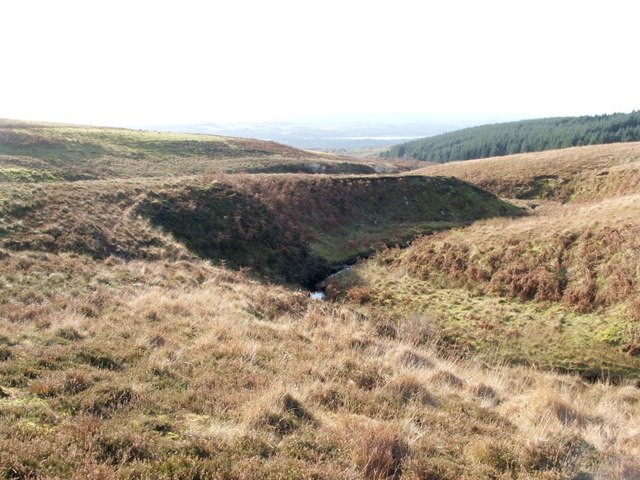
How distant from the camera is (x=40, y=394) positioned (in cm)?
709

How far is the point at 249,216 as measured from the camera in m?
31.3

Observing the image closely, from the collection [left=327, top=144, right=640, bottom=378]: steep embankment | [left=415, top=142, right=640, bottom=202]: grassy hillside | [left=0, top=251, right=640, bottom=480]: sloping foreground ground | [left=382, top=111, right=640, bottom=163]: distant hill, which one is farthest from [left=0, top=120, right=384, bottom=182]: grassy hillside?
[left=382, top=111, right=640, bottom=163]: distant hill

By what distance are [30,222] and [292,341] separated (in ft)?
53.6

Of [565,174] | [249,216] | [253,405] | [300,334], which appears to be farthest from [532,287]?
[565,174]

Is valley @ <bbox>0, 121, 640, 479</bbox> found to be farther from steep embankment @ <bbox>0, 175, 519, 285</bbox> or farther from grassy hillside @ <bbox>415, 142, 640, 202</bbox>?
grassy hillside @ <bbox>415, 142, 640, 202</bbox>

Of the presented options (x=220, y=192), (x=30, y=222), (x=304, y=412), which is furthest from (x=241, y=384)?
(x=220, y=192)

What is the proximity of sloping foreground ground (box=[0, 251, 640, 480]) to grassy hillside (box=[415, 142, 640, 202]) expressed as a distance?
4070 centimetres

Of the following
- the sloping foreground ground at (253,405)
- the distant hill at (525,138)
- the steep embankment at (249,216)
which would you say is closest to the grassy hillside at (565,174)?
the steep embankment at (249,216)

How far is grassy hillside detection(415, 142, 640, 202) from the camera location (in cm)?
Answer: 4653

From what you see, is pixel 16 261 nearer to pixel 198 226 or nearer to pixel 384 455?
pixel 198 226

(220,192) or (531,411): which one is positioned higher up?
(220,192)

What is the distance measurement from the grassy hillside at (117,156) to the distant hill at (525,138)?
263 feet

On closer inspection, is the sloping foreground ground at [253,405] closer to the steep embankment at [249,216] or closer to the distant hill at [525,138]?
the steep embankment at [249,216]

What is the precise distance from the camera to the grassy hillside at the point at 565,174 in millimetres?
46531
